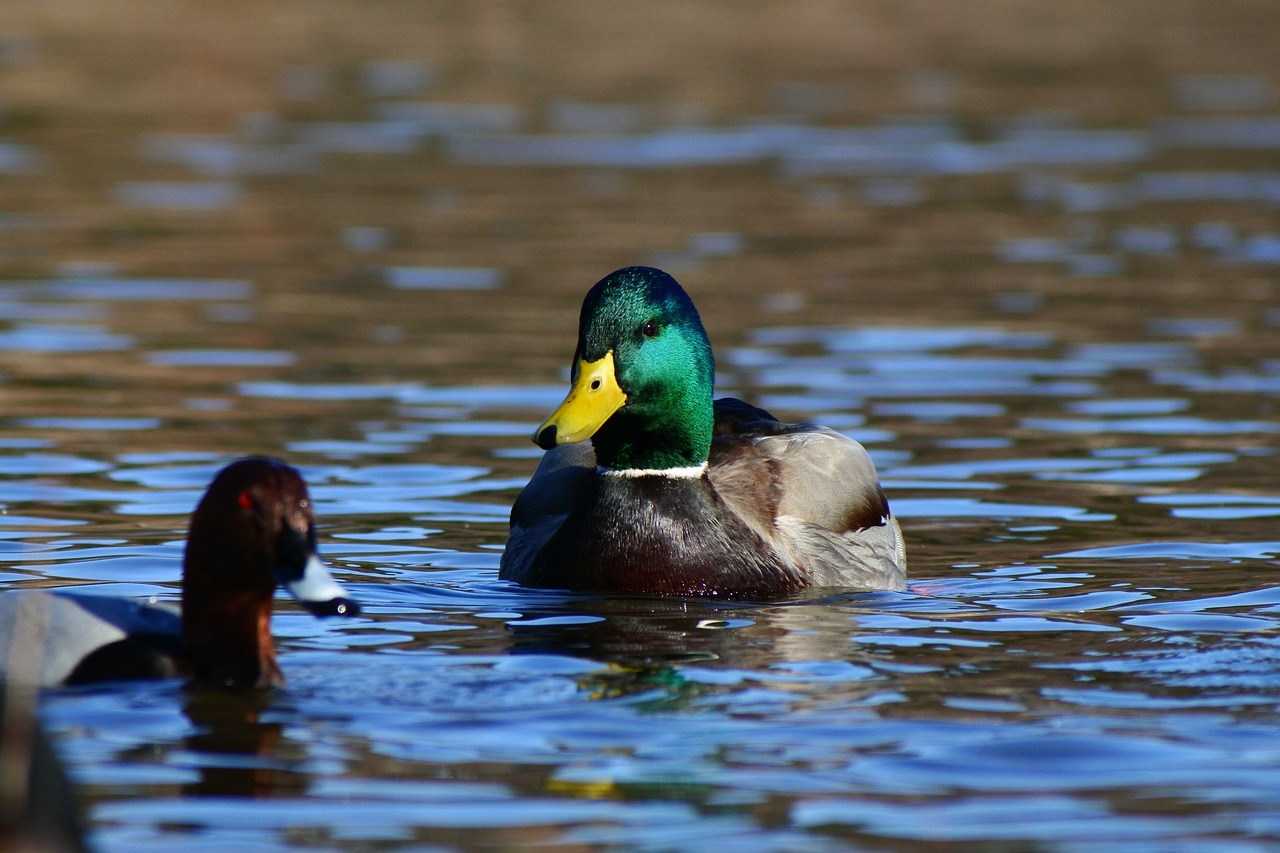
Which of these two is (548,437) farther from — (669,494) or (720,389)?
(720,389)

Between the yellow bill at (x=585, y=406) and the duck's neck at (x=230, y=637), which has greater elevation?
the yellow bill at (x=585, y=406)

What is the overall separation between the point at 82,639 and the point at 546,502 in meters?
2.73

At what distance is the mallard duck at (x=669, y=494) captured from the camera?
27.0 ft

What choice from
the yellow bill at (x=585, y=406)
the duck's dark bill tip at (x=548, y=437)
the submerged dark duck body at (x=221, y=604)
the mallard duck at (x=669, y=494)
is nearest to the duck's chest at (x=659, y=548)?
the mallard duck at (x=669, y=494)

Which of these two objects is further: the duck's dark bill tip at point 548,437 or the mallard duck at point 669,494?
the mallard duck at point 669,494

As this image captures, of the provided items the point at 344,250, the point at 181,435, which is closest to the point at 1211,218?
the point at 344,250

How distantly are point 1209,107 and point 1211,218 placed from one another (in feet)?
26.4

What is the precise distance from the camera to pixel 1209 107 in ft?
86.5

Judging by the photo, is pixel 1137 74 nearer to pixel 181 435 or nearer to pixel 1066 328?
pixel 1066 328

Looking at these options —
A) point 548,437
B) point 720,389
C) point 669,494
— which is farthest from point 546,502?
point 720,389

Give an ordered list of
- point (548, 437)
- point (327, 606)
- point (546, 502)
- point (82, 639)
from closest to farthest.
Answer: point (327, 606) < point (82, 639) < point (548, 437) < point (546, 502)

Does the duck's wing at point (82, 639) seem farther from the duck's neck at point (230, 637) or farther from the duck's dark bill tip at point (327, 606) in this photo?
the duck's dark bill tip at point (327, 606)

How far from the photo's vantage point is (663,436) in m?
8.52

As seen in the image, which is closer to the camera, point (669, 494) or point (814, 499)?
point (669, 494)
